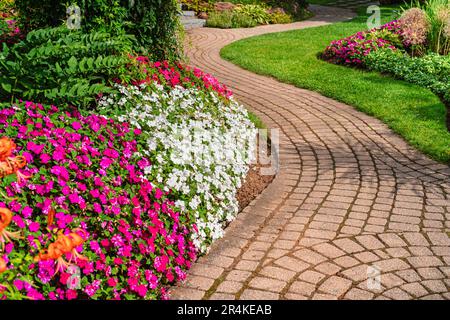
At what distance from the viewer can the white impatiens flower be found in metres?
4.76

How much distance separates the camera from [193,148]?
17.4 ft

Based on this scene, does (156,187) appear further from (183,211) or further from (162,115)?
(162,115)

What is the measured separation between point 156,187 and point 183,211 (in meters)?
0.33

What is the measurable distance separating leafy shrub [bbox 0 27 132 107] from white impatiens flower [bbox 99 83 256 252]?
0.33 meters

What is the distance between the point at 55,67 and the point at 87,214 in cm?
168

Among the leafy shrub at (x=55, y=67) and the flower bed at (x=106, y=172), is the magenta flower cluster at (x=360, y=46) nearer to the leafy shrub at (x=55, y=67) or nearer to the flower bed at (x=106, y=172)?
the flower bed at (x=106, y=172)

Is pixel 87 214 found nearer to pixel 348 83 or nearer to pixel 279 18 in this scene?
pixel 348 83

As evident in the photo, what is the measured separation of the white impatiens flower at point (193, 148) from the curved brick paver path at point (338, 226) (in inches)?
10.9

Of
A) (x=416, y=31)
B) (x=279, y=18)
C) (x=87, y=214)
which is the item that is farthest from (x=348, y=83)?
(x=279, y=18)

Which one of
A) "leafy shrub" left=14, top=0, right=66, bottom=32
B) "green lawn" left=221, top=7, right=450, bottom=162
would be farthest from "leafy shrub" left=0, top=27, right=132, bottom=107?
"green lawn" left=221, top=7, right=450, bottom=162

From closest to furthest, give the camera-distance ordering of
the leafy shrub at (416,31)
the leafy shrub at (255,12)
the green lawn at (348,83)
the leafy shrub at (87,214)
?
the leafy shrub at (87,214), the green lawn at (348,83), the leafy shrub at (416,31), the leafy shrub at (255,12)

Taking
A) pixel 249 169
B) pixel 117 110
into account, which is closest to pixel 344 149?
pixel 249 169

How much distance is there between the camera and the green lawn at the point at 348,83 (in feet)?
24.9

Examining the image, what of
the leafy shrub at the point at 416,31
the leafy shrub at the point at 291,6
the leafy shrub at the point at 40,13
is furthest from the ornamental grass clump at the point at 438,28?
the leafy shrub at the point at 40,13
